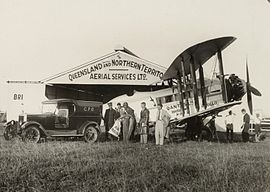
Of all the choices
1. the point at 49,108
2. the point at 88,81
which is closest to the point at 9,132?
the point at 49,108

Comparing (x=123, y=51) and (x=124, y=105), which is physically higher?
(x=123, y=51)

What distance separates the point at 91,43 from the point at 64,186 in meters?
1.52

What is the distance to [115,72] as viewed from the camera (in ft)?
12.6

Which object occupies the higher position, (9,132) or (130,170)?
(9,132)

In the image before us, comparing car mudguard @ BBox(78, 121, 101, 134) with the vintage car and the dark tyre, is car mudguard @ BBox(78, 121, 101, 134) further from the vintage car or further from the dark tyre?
the dark tyre

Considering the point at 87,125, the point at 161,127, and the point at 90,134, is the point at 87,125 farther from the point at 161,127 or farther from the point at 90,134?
the point at 161,127

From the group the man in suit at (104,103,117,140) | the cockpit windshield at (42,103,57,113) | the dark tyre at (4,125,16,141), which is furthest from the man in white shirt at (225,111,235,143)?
the dark tyre at (4,125,16,141)

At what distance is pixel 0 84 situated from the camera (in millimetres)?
3148

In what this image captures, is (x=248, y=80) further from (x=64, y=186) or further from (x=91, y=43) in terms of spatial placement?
(x=64, y=186)

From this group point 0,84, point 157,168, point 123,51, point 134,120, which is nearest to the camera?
point 157,168

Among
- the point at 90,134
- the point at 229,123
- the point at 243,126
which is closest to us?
the point at 90,134

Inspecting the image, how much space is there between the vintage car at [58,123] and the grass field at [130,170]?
2.37 feet

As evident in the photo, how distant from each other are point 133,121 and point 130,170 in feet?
6.07

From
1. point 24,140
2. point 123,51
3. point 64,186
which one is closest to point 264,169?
point 64,186
